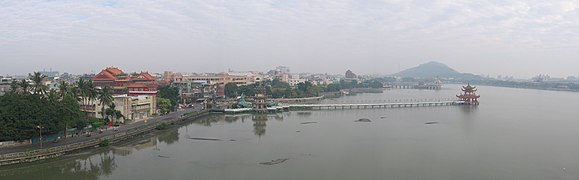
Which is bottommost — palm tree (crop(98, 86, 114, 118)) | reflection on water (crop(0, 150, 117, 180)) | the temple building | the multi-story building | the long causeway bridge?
reflection on water (crop(0, 150, 117, 180))

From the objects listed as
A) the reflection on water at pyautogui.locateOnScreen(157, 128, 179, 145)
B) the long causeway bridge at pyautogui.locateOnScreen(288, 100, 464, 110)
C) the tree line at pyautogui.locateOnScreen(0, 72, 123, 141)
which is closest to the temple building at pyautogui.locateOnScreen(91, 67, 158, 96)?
the reflection on water at pyautogui.locateOnScreen(157, 128, 179, 145)

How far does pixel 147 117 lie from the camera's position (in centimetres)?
2239

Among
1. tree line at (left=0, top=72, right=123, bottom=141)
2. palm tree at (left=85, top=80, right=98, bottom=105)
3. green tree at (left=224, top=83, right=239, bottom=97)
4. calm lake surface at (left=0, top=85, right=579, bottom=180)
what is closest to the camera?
calm lake surface at (left=0, top=85, right=579, bottom=180)

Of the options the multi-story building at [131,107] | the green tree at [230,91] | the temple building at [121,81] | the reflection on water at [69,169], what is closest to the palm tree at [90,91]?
the multi-story building at [131,107]

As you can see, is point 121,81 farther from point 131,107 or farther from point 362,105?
point 362,105

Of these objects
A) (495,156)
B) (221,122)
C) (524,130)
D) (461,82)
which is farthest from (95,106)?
(461,82)

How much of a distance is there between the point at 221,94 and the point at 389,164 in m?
26.5

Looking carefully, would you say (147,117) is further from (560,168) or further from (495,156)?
(560,168)

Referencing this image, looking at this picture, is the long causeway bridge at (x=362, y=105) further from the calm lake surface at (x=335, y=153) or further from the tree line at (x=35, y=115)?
the tree line at (x=35, y=115)

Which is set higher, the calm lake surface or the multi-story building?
the multi-story building

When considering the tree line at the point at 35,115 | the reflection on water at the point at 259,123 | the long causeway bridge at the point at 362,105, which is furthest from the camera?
the long causeway bridge at the point at 362,105

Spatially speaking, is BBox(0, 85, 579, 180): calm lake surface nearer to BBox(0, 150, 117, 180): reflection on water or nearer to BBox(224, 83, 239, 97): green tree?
BBox(0, 150, 117, 180): reflection on water

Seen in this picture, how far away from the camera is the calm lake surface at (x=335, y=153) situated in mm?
12016

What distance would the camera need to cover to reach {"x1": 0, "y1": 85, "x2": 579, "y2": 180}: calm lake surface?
12.0 meters
